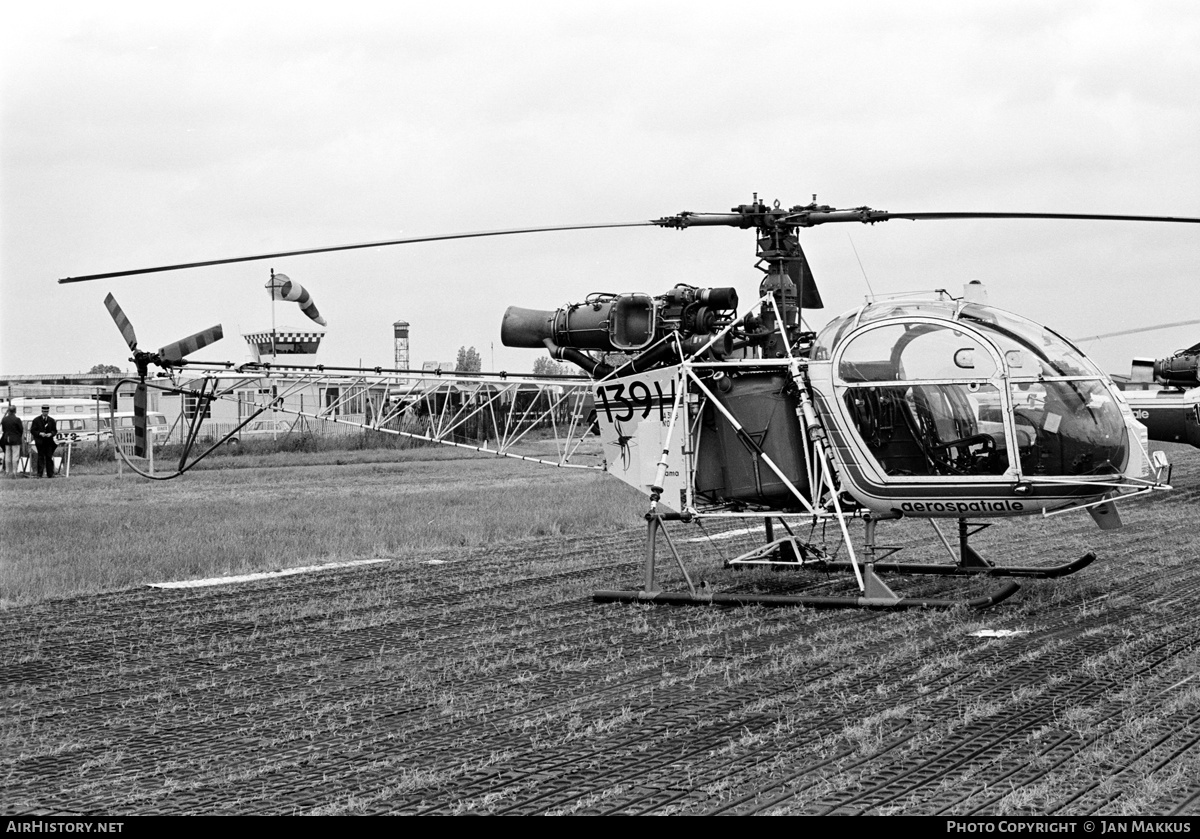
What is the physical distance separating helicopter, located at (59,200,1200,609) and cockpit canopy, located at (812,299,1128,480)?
12 millimetres

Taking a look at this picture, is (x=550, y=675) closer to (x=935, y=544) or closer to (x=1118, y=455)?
(x=1118, y=455)

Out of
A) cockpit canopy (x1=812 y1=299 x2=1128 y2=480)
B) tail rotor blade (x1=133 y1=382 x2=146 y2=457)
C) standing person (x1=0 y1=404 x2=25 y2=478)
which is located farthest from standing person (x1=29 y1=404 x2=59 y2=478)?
cockpit canopy (x1=812 y1=299 x2=1128 y2=480)

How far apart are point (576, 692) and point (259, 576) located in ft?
21.6

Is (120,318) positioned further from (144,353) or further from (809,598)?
(809,598)

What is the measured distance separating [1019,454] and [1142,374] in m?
31.5

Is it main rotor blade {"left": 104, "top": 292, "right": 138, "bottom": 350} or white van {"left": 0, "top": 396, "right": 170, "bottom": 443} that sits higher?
main rotor blade {"left": 104, "top": 292, "right": 138, "bottom": 350}

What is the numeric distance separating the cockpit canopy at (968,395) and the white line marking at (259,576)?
19.6 ft

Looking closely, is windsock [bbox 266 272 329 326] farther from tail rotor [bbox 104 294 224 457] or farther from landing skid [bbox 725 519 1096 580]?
landing skid [bbox 725 519 1096 580]

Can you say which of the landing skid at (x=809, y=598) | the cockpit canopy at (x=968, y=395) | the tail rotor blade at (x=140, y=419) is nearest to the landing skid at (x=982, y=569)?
the landing skid at (x=809, y=598)

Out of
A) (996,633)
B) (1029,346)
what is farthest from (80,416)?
(996,633)

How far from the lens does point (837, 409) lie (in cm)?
1051

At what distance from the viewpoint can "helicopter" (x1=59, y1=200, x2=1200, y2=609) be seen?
992 cm

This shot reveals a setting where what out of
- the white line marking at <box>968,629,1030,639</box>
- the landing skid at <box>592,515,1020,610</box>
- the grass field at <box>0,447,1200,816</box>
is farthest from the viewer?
the landing skid at <box>592,515,1020,610</box>
